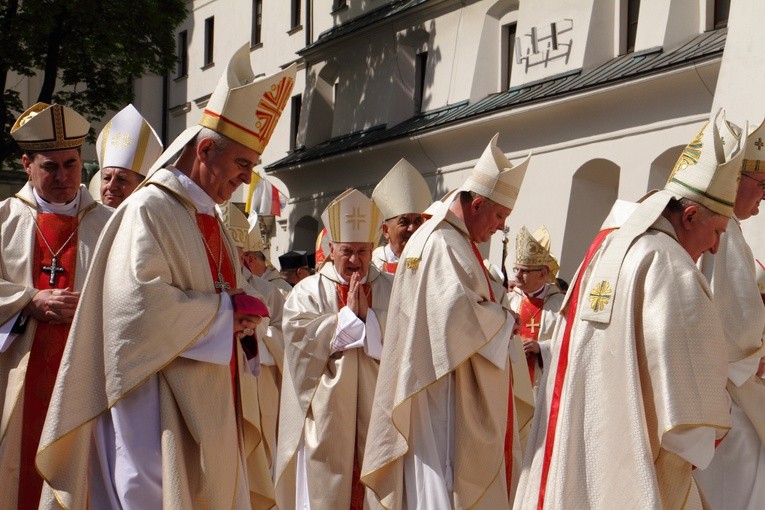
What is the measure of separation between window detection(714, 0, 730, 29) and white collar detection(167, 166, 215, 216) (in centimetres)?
1308

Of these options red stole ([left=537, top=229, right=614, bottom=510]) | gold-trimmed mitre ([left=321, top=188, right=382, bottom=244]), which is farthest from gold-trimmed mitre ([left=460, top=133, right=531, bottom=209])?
red stole ([left=537, top=229, right=614, bottom=510])

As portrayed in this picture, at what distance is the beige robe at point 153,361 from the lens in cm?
514

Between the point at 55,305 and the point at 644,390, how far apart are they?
249 cm

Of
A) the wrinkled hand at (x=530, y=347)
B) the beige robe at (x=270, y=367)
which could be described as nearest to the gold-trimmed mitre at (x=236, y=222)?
the beige robe at (x=270, y=367)

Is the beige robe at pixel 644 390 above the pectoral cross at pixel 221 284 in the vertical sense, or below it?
below

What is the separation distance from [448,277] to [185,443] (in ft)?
7.77

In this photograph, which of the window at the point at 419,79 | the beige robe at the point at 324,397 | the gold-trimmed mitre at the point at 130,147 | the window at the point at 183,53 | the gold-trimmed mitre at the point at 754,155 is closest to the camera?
the gold-trimmed mitre at the point at 754,155

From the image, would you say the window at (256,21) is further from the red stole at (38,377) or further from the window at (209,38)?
the red stole at (38,377)

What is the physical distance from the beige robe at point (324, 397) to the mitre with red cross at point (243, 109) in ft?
9.58

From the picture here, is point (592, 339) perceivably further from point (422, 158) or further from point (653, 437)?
point (422, 158)

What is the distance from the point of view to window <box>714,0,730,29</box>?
17409mm

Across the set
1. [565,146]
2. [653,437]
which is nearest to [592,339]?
[653,437]

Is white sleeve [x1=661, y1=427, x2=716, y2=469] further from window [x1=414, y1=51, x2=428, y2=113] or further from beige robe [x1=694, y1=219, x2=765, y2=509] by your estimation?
window [x1=414, y1=51, x2=428, y2=113]

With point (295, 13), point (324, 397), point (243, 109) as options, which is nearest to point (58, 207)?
point (243, 109)
